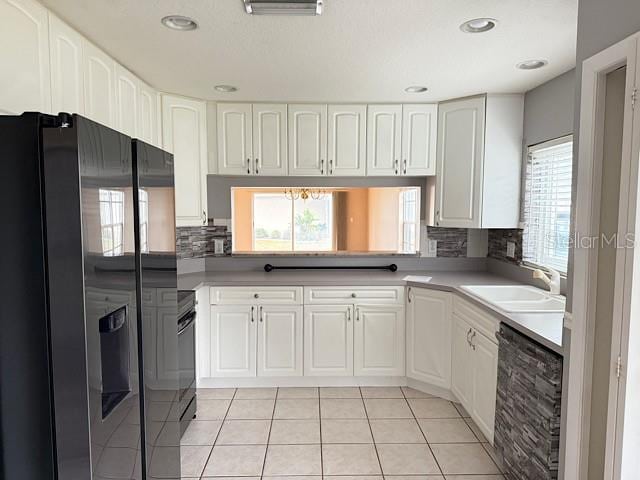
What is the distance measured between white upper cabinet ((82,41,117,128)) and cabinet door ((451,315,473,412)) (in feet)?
8.48

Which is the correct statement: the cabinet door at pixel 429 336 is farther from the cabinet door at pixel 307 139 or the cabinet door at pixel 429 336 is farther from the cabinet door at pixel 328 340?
the cabinet door at pixel 307 139

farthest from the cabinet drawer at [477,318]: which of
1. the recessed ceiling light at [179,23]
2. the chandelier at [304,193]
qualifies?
the recessed ceiling light at [179,23]

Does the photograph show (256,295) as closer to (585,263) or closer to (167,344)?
(167,344)

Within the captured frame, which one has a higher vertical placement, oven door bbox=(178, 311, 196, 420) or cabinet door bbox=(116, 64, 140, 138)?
cabinet door bbox=(116, 64, 140, 138)

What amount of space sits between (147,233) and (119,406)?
57cm

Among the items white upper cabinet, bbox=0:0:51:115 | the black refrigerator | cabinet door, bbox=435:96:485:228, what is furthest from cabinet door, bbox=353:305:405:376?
white upper cabinet, bbox=0:0:51:115

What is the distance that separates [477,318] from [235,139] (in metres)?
2.30

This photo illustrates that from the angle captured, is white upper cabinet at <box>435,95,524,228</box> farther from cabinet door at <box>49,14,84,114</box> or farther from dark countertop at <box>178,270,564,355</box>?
cabinet door at <box>49,14,84,114</box>

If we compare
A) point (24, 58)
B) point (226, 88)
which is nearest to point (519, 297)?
point (226, 88)

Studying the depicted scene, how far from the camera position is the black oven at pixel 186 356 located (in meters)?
2.58

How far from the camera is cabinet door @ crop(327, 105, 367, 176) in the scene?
3.44 meters

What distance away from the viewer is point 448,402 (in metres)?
3.13

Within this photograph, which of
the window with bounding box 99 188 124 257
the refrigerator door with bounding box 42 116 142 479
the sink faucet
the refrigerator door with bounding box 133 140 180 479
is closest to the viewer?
the refrigerator door with bounding box 42 116 142 479

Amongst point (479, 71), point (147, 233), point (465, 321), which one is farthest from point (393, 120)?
point (147, 233)
